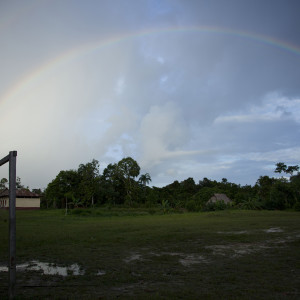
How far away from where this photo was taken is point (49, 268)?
9133 mm

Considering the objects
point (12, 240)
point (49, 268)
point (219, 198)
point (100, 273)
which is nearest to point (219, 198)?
point (219, 198)

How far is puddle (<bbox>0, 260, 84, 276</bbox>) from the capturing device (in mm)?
8488

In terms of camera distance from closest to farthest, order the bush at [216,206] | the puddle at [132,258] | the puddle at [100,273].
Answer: the puddle at [100,273] → the puddle at [132,258] → the bush at [216,206]

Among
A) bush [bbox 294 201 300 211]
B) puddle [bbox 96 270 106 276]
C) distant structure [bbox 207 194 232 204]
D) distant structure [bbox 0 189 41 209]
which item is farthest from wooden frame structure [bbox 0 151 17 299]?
distant structure [bbox 207 194 232 204]

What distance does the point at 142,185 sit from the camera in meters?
78.9

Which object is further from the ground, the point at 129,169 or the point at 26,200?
the point at 129,169

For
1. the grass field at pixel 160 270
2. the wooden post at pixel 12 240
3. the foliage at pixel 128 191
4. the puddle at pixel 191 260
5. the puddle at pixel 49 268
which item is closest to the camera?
the wooden post at pixel 12 240

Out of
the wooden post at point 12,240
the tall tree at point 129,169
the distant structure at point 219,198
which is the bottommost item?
the distant structure at point 219,198

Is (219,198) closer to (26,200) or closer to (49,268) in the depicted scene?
(26,200)

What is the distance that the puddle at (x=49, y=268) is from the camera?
8.49m

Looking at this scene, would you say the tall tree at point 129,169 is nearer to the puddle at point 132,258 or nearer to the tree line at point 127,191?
the tree line at point 127,191

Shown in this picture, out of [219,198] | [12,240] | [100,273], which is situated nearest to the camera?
[12,240]

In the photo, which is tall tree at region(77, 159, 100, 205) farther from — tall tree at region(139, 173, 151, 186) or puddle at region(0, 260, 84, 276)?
puddle at region(0, 260, 84, 276)

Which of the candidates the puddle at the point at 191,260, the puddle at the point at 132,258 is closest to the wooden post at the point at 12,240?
the puddle at the point at 132,258
